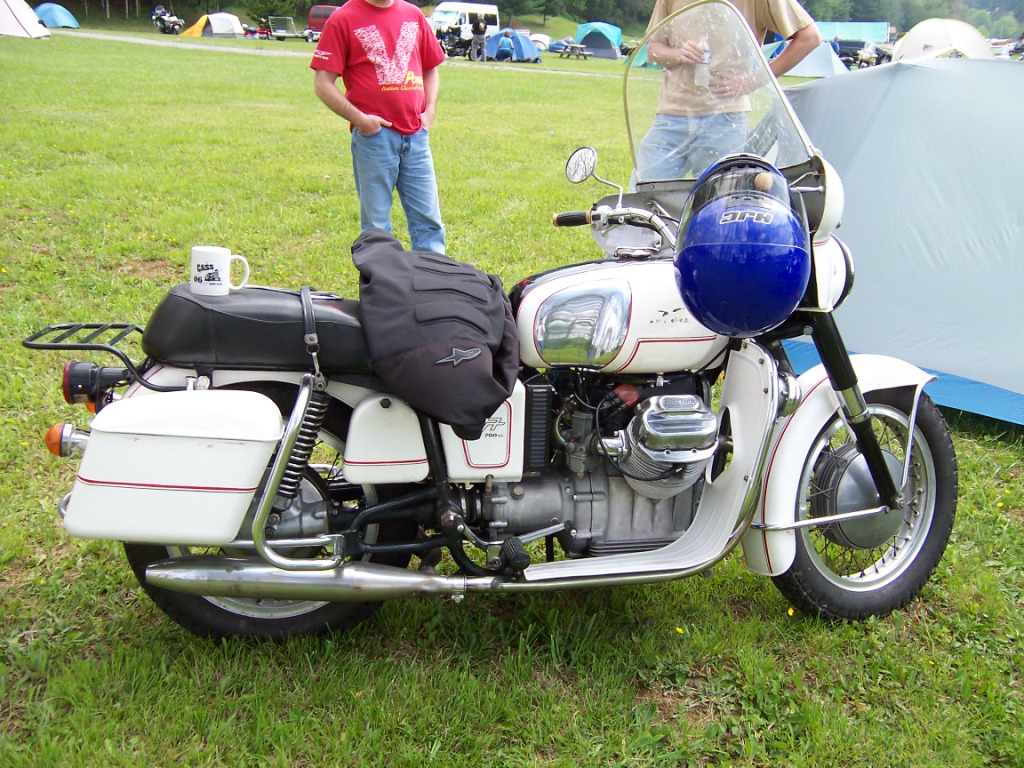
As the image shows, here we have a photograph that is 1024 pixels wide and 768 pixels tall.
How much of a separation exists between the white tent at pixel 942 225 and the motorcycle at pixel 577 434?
1.61 meters

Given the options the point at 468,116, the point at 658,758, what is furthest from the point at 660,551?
the point at 468,116

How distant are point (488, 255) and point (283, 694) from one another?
3951mm

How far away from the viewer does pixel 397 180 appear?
194 inches

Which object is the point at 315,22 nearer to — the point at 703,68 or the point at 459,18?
the point at 459,18

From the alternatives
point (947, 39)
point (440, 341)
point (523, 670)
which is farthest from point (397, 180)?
point (947, 39)

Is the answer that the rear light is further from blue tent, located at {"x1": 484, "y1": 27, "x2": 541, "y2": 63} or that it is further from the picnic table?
the picnic table

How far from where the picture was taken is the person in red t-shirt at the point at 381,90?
4453mm

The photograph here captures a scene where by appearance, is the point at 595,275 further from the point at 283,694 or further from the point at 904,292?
the point at 904,292

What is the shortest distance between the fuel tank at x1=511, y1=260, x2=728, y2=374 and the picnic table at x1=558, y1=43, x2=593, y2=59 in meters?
38.5

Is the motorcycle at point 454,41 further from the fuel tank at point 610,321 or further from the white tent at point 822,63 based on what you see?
the fuel tank at point 610,321

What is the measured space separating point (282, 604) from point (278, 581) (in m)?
0.32

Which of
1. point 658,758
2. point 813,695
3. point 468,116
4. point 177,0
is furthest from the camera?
point 177,0

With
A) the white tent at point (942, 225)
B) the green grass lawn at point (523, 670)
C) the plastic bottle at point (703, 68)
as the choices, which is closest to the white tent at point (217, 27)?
the green grass lawn at point (523, 670)

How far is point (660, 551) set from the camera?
2.42 metres
